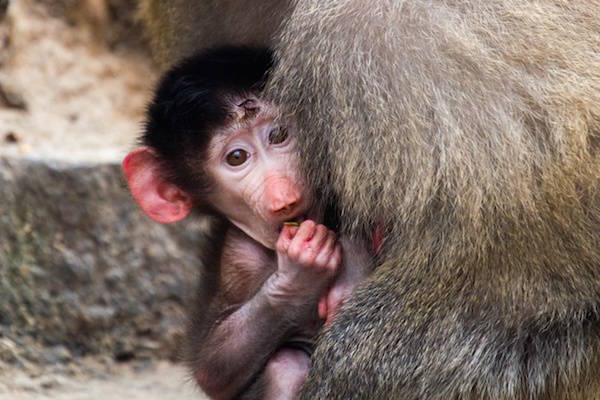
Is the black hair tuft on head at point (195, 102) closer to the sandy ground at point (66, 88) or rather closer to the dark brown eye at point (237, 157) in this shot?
the dark brown eye at point (237, 157)

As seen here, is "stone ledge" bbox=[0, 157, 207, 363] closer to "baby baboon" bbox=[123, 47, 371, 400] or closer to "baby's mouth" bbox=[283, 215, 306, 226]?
"baby baboon" bbox=[123, 47, 371, 400]

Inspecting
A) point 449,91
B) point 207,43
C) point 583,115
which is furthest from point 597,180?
point 207,43

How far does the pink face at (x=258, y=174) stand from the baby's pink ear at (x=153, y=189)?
0.58 feet

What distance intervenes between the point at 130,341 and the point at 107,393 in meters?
0.41

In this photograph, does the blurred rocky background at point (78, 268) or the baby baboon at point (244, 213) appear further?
the blurred rocky background at point (78, 268)

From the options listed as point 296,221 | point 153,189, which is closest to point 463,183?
point 296,221

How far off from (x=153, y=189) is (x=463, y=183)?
1103 mm

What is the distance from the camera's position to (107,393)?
14.3ft

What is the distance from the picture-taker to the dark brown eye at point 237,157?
3.16 meters

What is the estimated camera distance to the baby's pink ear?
3383 millimetres

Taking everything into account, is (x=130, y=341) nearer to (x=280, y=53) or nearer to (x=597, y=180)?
(x=280, y=53)

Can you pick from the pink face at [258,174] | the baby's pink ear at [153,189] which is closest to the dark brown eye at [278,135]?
the pink face at [258,174]

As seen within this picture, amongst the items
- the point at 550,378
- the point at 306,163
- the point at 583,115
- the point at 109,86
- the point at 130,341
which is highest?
the point at 583,115

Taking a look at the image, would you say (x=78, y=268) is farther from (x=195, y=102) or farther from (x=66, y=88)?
(x=195, y=102)
